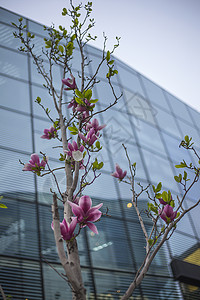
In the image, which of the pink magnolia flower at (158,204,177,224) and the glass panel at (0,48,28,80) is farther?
the glass panel at (0,48,28,80)

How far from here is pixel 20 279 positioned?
3.74m

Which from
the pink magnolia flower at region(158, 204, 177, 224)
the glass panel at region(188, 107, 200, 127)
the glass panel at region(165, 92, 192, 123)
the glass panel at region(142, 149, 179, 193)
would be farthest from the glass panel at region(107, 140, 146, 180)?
the pink magnolia flower at region(158, 204, 177, 224)

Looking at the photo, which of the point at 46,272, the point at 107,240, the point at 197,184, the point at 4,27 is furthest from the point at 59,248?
the point at 197,184

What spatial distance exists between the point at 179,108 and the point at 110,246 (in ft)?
20.6

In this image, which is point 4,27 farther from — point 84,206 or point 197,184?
point 84,206

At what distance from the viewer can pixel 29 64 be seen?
21.6 feet

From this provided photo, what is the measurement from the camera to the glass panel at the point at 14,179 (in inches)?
180

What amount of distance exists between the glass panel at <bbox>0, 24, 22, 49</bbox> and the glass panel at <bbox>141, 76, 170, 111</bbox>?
4.13 metres

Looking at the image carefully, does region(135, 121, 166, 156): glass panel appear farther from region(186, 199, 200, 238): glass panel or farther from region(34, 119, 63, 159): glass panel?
region(34, 119, 63, 159): glass panel

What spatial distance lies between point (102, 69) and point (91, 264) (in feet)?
17.9

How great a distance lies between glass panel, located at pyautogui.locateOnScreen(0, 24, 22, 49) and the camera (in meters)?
6.47

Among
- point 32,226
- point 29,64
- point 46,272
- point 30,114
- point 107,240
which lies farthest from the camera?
point 29,64

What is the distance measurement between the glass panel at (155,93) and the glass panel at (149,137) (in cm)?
133

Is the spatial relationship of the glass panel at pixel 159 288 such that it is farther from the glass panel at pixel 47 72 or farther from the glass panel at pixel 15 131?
the glass panel at pixel 47 72
